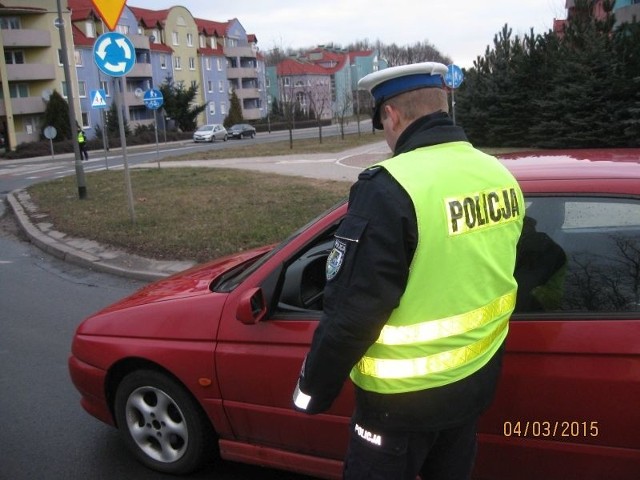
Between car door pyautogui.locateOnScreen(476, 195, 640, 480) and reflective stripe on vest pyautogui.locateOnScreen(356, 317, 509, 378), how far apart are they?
2.13ft

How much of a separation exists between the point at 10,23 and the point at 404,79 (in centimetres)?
6125

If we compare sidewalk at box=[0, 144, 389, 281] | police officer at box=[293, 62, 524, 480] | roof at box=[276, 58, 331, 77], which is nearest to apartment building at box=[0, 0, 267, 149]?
roof at box=[276, 58, 331, 77]

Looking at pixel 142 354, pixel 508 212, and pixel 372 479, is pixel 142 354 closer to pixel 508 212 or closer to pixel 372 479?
pixel 372 479

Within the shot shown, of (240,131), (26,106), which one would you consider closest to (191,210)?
(26,106)

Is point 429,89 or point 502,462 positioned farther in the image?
point 502,462

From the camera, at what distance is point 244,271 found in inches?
138

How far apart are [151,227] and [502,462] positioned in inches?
344

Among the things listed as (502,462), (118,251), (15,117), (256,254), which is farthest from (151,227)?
(15,117)

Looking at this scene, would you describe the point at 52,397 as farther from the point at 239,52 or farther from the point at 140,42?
the point at 239,52

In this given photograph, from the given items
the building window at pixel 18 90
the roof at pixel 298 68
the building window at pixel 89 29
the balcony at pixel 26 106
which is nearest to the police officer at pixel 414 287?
the balcony at pixel 26 106

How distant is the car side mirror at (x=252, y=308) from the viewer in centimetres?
292

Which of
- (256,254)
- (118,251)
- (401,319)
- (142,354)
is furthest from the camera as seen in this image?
(118,251)

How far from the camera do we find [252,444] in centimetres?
321
